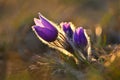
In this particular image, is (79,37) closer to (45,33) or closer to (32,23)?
(45,33)

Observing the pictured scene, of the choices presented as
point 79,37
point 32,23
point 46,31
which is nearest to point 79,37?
point 79,37

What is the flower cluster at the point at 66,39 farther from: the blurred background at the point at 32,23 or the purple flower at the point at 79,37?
the blurred background at the point at 32,23

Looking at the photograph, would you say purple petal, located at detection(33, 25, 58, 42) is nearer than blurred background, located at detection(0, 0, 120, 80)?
Yes

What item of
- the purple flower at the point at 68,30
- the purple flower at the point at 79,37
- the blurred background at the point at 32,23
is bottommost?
the purple flower at the point at 79,37

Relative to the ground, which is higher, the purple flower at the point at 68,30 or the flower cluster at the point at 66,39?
the purple flower at the point at 68,30

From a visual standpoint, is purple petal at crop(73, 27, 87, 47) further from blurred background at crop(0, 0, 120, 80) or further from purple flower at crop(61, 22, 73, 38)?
blurred background at crop(0, 0, 120, 80)

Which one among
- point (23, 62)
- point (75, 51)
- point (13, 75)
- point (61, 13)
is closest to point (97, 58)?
point (75, 51)

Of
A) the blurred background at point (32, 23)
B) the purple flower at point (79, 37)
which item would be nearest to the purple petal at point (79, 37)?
the purple flower at point (79, 37)

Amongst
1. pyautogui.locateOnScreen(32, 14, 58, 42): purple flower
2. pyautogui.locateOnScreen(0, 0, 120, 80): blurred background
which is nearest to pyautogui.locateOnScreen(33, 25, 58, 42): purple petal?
pyautogui.locateOnScreen(32, 14, 58, 42): purple flower
